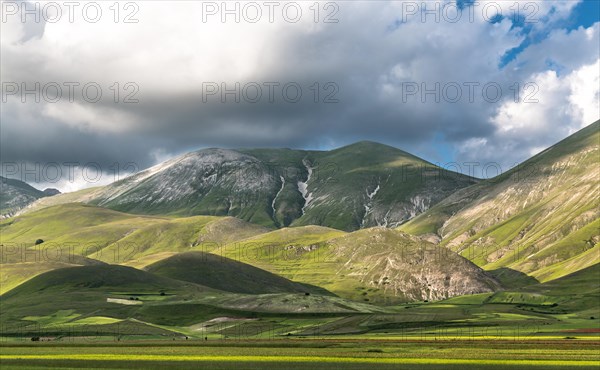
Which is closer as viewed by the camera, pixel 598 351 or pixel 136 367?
pixel 136 367

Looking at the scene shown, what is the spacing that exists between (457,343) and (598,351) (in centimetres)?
2614

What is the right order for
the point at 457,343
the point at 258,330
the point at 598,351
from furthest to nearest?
the point at 258,330, the point at 457,343, the point at 598,351

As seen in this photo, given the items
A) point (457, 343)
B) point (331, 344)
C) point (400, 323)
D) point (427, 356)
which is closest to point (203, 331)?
point (400, 323)

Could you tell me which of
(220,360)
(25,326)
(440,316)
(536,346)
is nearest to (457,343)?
(536,346)

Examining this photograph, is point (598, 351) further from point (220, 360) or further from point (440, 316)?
point (440, 316)

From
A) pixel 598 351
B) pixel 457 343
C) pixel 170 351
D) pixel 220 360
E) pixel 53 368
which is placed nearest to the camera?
pixel 53 368

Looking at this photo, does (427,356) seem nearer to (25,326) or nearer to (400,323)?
(400,323)

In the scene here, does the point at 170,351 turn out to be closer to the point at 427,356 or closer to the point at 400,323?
the point at 427,356

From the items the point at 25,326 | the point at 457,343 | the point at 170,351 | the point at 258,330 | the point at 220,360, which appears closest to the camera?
the point at 220,360

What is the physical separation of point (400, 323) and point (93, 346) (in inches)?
3680

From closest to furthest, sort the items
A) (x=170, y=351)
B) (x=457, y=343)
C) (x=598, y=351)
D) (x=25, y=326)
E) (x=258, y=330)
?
(x=598, y=351) < (x=170, y=351) < (x=457, y=343) < (x=258, y=330) < (x=25, y=326)

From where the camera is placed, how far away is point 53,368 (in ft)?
254

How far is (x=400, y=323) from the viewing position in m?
177

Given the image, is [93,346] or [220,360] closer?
[220,360]
